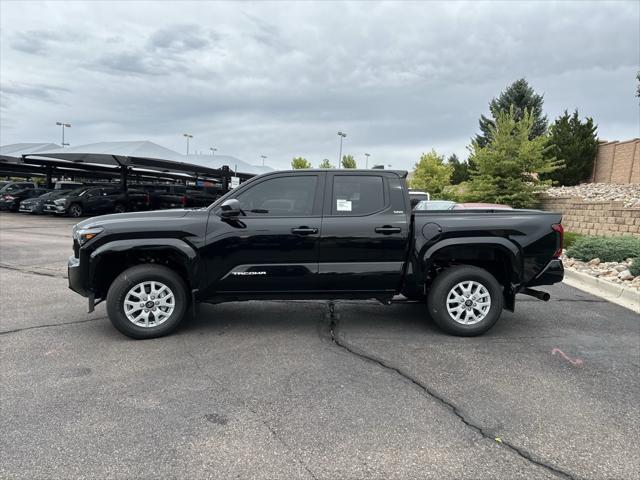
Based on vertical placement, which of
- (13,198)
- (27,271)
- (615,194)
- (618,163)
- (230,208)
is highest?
(618,163)

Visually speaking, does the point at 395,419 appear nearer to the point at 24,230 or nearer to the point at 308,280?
the point at 308,280

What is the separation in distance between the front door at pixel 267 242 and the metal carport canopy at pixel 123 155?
A: 21.3 m

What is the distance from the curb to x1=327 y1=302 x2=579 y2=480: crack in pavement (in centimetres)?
444

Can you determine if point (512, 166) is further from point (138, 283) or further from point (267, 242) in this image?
point (138, 283)

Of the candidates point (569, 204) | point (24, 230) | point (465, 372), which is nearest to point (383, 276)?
point (465, 372)

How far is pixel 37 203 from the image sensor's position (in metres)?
26.6

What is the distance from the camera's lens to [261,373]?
165 inches

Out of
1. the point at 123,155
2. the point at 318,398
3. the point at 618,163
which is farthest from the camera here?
the point at 123,155

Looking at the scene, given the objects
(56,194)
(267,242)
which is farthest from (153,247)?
(56,194)

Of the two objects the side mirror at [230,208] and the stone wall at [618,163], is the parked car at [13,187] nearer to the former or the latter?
the side mirror at [230,208]

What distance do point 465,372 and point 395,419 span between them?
116 centimetres

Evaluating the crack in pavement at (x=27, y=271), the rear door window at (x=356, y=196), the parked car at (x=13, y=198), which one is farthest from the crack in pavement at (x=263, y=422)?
the parked car at (x=13, y=198)

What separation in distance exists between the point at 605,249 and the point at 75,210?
25.1 meters

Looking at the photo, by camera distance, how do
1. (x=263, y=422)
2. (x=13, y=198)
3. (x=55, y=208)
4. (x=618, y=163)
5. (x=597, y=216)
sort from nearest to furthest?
1. (x=263, y=422)
2. (x=597, y=216)
3. (x=618, y=163)
4. (x=55, y=208)
5. (x=13, y=198)
